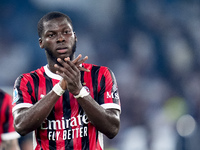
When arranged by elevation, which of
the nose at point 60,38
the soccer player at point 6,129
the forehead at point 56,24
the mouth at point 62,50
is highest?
the forehead at point 56,24

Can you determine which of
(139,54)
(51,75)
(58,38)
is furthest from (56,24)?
(139,54)

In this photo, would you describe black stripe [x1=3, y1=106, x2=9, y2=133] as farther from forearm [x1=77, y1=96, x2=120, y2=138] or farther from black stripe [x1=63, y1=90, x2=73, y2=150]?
forearm [x1=77, y1=96, x2=120, y2=138]

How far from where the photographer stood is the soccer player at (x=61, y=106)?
2.41m

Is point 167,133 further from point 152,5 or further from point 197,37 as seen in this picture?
point 152,5

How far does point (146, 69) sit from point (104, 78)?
4.18m

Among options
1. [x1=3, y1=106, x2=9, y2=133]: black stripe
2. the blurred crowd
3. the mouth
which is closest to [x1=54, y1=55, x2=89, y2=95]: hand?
the mouth

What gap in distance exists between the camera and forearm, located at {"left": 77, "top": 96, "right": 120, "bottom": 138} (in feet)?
7.65

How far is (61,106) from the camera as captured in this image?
265 centimetres

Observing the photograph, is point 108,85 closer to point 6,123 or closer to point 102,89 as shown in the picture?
point 102,89

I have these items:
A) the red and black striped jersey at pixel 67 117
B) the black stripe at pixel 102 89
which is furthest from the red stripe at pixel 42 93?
the black stripe at pixel 102 89

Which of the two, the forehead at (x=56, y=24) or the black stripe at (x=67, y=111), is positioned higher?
the forehead at (x=56, y=24)

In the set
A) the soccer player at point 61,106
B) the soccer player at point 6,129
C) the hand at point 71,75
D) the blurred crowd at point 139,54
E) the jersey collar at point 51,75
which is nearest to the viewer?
the hand at point 71,75

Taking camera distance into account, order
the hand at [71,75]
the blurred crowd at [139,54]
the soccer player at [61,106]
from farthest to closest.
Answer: the blurred crowd at [139,54] < the soccer player at [61,106] < the hand at [71,75]

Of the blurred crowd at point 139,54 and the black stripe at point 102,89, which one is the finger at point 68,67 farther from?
the blurred crowd at point 139,54
